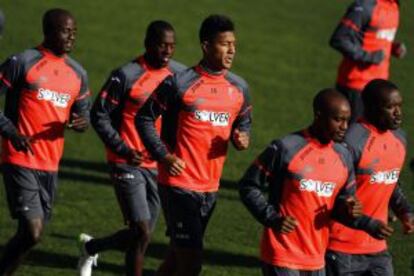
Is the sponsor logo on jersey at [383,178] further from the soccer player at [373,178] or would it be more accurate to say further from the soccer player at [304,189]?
the soccer player at [304,189]

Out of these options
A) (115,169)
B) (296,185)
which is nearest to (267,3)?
(115,169)

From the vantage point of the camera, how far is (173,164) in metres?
11.6

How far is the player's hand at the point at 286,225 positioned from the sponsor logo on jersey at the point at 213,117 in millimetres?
1914

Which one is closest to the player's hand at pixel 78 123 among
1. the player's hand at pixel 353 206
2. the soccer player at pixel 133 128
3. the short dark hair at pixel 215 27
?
the soccer player at pixel 133 128

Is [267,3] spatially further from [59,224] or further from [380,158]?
[380,158]

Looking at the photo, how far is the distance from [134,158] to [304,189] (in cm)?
237

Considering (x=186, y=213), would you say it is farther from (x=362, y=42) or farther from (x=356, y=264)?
(x=362, y=42)

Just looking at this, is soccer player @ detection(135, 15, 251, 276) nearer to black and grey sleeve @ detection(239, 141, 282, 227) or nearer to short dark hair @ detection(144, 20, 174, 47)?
short dark hair @ detection(144, 20, 174, 47)

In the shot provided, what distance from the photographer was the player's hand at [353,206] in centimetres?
1041

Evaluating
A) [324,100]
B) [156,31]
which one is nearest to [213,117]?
[156,31]

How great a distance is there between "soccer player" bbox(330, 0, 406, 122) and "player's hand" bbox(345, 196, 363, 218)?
20.1 feet

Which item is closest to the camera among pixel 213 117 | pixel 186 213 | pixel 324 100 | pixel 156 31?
pixel 324 100

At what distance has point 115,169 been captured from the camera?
521 inches

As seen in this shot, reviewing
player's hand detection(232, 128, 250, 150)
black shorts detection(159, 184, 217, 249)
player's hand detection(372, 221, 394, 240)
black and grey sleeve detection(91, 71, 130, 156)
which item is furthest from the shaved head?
black and grey sleeve detection(91, 71, 130, 156)
